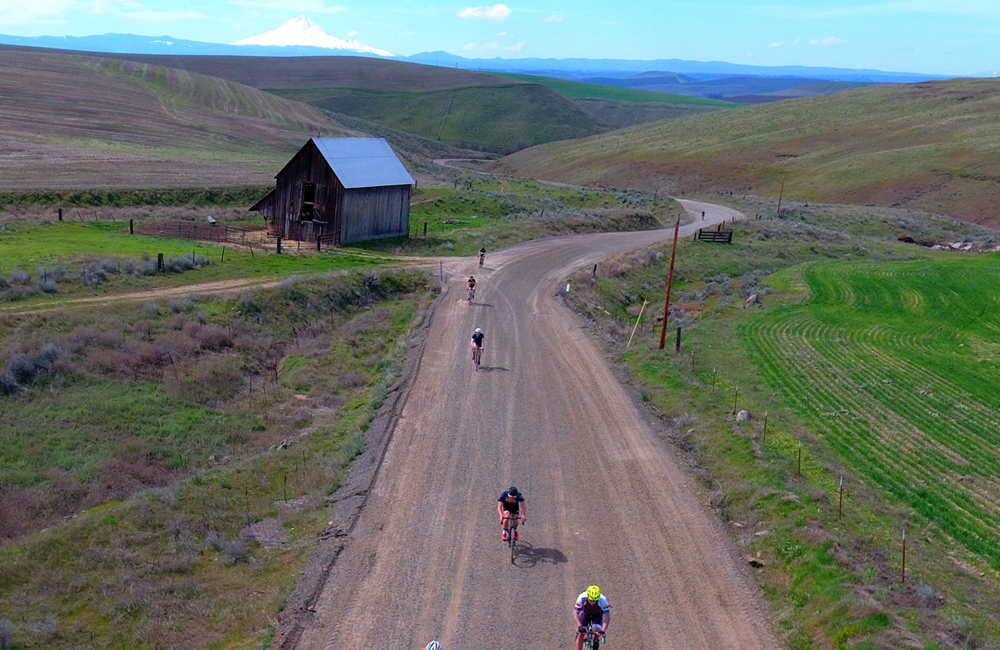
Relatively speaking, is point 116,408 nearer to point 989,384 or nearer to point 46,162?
point 989,384

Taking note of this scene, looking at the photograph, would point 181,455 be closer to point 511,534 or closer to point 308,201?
point 511,534

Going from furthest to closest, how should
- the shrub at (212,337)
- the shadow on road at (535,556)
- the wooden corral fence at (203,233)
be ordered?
the wooden corral fence at (203,233)
the shrub at (212,337)
the shadow on road at (535,556)

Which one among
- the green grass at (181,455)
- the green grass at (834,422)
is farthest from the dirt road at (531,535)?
the green grass at (181,455)

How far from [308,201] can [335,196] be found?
2367mm

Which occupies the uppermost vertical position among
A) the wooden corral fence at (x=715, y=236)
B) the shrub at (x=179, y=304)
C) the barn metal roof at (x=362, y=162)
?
the barn metal roof at (x=362, y=162)

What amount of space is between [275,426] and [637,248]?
38.3 meters

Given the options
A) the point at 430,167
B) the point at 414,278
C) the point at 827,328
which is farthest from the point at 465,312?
the point at 430,167

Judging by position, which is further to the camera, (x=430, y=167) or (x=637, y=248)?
(x=430, y=167)

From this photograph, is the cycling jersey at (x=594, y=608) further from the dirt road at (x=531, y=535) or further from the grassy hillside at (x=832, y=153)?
the grassy hillside at (x=832, y=153)

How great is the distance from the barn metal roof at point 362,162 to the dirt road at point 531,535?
26.4m

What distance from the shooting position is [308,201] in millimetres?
53062

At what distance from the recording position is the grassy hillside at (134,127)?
219ft

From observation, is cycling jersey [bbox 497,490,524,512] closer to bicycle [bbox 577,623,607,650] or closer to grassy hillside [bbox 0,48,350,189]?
bicycle [bbox 577,623,607,650]

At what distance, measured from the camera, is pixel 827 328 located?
139 ft
